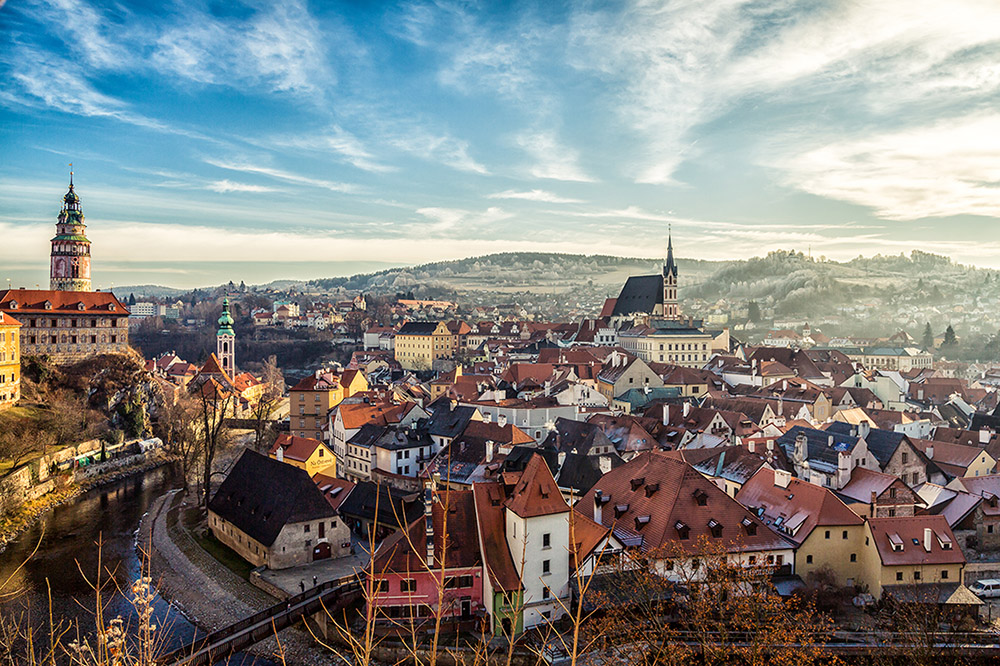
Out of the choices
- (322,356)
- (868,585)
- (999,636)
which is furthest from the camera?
(322,356)

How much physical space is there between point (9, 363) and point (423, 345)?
154 feet

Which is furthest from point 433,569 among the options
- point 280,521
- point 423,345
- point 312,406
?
point 423,345

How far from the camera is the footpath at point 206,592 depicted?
18453 mm

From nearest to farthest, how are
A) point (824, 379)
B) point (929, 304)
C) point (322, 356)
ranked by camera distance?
point (824, 379) → point (322, 356) → point (929, 304)

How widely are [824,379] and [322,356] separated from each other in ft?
196

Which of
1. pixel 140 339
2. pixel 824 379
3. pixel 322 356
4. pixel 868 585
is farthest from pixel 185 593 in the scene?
pixel 140 339

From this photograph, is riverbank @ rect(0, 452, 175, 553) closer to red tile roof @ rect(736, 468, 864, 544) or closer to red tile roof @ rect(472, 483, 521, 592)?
red tile roof @ rect(472, 483, 521, 592)

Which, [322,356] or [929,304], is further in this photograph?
[929,304]

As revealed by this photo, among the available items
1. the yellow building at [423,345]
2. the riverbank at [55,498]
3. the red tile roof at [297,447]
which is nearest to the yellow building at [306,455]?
the red tile roof at [297,447]

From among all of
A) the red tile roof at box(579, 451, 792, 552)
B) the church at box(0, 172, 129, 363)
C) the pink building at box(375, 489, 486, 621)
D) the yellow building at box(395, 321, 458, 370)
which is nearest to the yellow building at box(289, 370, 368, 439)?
the church at box(0, 172, 129, 363)

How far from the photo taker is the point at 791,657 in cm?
1413

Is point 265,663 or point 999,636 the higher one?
point 999,636

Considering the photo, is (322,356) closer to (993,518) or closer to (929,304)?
(993,518)

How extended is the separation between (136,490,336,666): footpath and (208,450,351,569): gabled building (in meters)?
1.08
